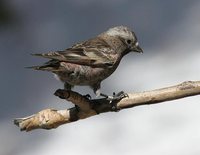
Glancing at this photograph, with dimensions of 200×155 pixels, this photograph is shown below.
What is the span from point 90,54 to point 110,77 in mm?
1575

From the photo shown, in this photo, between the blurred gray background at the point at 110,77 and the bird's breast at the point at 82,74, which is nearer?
the bird's breast at the point at 82,74

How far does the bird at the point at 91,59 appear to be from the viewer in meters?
2.75

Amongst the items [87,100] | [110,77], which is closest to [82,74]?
[87,100]

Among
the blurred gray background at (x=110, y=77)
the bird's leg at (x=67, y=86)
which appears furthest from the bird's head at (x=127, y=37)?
the blurred gray background at (x=110, y=77)

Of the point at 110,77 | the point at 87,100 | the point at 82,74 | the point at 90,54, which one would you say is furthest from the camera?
the point at 110,77

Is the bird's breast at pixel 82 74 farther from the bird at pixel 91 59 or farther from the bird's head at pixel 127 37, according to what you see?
the bird's head at pixel 127 37

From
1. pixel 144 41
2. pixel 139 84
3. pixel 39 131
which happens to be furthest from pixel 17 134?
pixel 144 41

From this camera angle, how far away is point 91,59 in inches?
114

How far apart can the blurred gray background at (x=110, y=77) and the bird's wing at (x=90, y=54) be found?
918 mm

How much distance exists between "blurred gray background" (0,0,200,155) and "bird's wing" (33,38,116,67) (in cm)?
92

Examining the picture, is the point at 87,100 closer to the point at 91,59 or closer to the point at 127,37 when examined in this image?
the point at 91,59

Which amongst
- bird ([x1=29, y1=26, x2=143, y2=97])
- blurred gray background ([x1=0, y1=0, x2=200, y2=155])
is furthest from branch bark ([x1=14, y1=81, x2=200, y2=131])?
blurred gray background ([x1=0, y1=0, x2=200, y2=155])

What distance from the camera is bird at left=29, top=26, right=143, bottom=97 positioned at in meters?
2.75

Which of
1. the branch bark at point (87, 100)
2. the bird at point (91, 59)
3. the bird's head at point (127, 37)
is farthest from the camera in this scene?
the bird's head at point (127, 37)
